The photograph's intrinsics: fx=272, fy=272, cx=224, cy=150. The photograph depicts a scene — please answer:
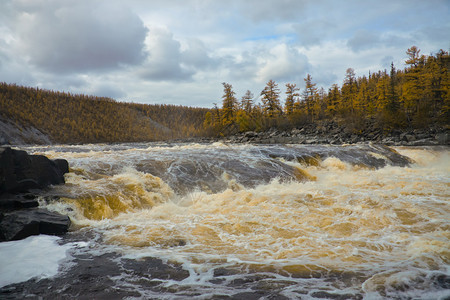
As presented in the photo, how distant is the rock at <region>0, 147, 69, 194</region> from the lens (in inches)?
268

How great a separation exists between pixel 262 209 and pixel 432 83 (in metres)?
42.6

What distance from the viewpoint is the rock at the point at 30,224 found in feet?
18.2

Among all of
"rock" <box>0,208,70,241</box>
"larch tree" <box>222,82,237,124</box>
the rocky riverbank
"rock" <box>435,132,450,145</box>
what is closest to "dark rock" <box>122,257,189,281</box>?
"rock" <box>0,208,70,241</box>

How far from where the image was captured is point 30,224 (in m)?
5.73

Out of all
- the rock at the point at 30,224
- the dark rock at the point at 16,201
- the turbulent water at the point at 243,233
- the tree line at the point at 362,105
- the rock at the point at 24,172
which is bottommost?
the turbulent water at the point at 243,233

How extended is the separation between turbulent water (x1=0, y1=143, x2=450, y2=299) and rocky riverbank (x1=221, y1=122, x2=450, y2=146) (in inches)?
683

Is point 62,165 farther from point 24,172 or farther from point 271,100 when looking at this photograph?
point 271,100

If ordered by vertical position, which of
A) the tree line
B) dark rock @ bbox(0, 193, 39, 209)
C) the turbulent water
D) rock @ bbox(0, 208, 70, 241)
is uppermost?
the tree line

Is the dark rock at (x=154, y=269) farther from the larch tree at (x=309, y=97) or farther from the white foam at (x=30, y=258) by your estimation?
the larch tree at (x=309, y=97)

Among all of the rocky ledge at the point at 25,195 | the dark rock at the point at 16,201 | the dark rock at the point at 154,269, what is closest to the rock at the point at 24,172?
the rocky ledge at the point at 25,195

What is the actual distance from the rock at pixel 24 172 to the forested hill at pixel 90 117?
1919 inches

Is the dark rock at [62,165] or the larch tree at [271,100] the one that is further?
the larch tree at [271,100]

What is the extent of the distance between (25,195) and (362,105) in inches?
1956

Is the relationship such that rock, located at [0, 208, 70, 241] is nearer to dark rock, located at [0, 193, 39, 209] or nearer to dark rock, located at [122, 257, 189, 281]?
dark rock, located at [0, 193, 39, 209]
